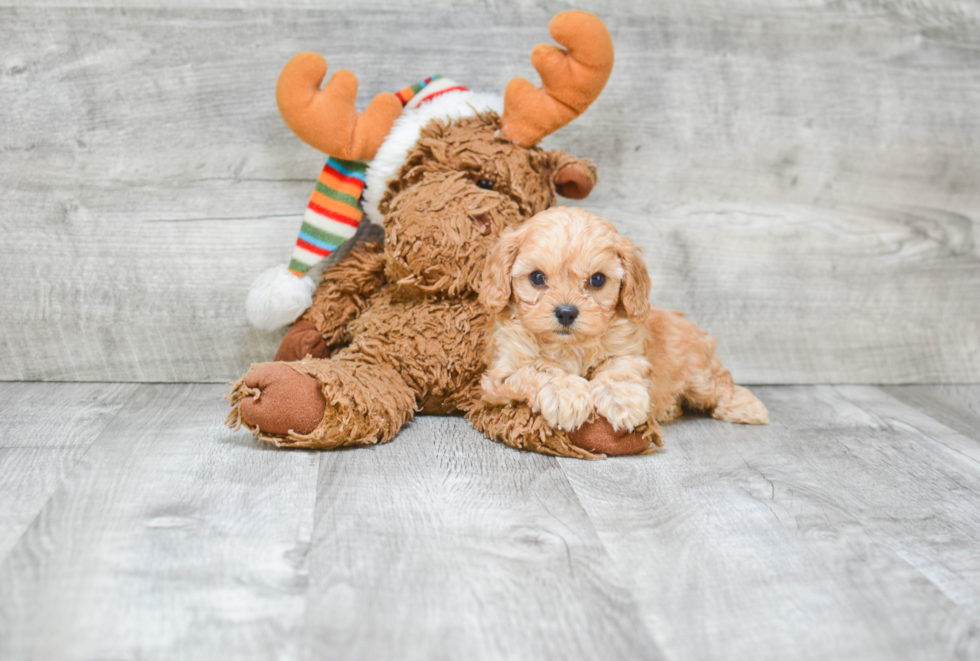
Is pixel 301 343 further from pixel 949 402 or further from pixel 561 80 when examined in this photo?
pixel 949 402

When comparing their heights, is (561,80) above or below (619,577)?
above

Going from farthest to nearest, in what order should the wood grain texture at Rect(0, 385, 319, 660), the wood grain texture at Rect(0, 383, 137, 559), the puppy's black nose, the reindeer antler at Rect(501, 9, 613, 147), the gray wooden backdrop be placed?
the gray wooden backdrop, the reindeer antler at Rect(501, 9, 613, 147), the puppy's black nose, the wood grain texture at Rect(0, 383, 137, 559), the wood grain texture at Rect(0, 385, 319, 660)

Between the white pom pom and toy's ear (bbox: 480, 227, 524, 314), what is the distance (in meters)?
0.51

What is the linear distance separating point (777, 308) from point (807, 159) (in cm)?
41

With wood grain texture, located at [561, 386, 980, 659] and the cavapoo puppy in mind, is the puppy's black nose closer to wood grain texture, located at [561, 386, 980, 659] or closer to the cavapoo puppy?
the cavapoo puppy

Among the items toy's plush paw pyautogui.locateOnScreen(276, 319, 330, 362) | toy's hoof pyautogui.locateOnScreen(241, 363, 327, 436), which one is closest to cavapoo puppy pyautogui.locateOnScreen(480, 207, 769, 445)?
toy's hoof pyautogui.locateOnScreen(241, 363, 327, 436)

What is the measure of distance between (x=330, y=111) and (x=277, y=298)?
0.44m

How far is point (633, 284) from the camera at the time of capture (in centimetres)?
158

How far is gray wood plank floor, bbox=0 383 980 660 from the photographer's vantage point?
100cm

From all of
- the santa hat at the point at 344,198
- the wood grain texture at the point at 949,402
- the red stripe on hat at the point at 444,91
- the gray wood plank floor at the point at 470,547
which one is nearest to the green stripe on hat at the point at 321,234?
the santa hat at the point at 344,198

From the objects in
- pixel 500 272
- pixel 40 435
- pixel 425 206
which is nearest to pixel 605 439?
pixel 500 272

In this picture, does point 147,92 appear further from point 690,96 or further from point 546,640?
point 546,640

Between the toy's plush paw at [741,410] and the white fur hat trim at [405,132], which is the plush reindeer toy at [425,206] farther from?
the toy's plush paw at [741,410]

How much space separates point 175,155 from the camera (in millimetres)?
2018
